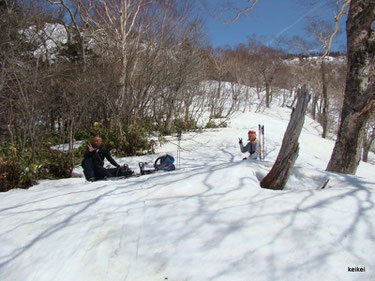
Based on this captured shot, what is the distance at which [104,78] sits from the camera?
945 centimetres

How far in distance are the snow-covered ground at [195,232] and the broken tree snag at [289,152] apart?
9.6 inches

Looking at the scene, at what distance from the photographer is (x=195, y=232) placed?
6.41 feet

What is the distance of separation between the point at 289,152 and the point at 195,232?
1.66m

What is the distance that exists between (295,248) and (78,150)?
802 cm

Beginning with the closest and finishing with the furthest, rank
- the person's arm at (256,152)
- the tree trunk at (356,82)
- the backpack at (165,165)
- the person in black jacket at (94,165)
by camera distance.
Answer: the tree trunk at (356,82) < the person in black jacket at (94,165) < the backpack at (165,165) < the person's arm at (256,152)

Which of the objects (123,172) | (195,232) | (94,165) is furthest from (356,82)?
(94,165)

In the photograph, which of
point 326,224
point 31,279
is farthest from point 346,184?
point 31,279

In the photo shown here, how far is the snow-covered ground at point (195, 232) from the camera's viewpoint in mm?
1607

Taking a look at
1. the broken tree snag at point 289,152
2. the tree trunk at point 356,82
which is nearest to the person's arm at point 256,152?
the tree trunk at point 356,82

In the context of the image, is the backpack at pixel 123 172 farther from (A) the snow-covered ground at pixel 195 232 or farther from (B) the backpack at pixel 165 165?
(A) the snow-covered ground at pixel 195 232

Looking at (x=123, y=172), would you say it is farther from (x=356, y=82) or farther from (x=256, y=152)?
(x=356, y=82)

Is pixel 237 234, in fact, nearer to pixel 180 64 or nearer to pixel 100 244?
pixel 100 244

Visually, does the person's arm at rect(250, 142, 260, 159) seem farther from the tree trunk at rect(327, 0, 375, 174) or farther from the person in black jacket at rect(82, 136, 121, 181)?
the person in black jacket at rect(82, 136, 121, 181)

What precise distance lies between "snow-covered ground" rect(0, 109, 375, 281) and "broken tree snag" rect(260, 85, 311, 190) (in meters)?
0.24
